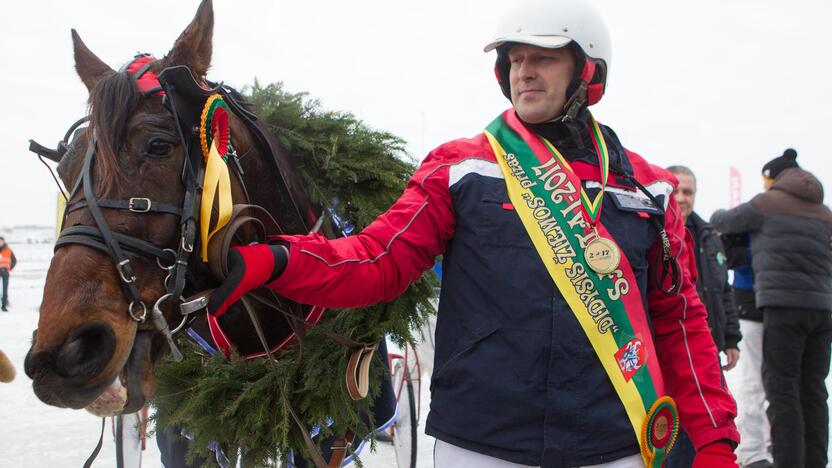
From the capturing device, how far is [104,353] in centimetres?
137

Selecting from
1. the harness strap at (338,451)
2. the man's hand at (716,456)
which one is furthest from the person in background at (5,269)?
the man's hand at (716,456)

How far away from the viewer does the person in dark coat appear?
387cm

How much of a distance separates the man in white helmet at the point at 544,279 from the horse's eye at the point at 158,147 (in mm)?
366

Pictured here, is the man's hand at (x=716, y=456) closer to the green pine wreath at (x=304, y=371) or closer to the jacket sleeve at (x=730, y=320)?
the green pine wreath at (x=304, y=371)

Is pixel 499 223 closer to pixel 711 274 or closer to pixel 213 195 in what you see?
pixel 213 195

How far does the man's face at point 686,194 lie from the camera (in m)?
3.81

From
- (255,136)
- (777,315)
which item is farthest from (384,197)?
(777,315)

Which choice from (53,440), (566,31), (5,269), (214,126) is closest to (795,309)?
(566,31)

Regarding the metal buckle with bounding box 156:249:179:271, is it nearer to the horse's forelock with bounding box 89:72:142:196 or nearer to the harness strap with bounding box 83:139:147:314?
the harness strap with bounding box 83:139:147:314

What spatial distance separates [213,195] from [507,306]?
0.80 metres

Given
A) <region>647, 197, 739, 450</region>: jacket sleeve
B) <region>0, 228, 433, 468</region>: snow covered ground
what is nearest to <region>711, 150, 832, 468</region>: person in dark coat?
<region>0, 228, 433, 468</region>: snow covered ground

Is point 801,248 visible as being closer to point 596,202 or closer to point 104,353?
point 596,202

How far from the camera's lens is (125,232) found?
1.45m

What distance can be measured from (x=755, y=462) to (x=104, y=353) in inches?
170
